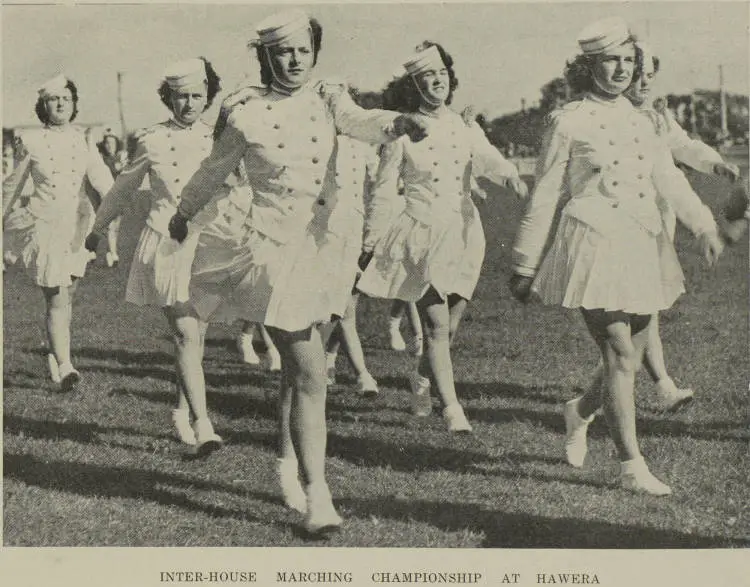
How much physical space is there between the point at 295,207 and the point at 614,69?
1.68m

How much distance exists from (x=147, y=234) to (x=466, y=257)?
77.2 inches

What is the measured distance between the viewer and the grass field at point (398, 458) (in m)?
5.10

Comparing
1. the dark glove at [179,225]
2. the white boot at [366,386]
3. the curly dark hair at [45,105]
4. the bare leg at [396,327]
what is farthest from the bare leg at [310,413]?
the bare leg at [396,327]

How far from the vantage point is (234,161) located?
487 cm

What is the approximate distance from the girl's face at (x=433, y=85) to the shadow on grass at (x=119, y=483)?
103 inches

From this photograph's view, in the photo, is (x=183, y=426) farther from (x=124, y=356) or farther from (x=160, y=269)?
(x=124, y=356)

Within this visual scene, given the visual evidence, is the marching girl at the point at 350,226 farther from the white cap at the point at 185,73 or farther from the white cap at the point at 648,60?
the white cap at the point at 648,60

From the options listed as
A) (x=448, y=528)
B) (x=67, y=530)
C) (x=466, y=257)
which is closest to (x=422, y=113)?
(x=466, y=257)

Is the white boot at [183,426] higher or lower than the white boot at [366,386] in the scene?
higher

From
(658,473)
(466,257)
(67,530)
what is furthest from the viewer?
(466,257)

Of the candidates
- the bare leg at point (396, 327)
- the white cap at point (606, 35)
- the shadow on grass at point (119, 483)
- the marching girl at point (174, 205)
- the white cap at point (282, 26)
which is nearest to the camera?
the white cap at point (282, 26)

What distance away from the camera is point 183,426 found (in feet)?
22.5

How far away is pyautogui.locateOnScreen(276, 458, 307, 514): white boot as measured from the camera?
5340 mm
